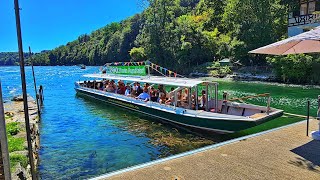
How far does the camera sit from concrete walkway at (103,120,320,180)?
20.4ft

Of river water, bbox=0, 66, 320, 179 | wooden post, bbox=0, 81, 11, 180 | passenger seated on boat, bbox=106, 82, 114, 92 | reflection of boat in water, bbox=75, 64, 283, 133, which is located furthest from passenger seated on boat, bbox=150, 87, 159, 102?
wooden post, bbox=0, 81, 11, 180

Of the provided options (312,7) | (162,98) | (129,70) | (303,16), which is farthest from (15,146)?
(303,16)

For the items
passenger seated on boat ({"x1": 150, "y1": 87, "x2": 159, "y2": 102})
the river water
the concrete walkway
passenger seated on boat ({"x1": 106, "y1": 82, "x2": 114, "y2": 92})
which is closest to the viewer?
the concrete walkway

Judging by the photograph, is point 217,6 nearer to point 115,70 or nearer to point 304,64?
point 304,64

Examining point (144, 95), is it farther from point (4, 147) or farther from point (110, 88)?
point (4, 147)

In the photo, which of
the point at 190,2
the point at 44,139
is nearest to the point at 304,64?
the point at 44,139

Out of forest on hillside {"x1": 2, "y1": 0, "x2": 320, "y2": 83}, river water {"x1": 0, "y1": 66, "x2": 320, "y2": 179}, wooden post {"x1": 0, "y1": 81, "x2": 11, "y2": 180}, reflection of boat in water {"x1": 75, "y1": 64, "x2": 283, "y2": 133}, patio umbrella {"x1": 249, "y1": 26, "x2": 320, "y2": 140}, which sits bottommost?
river water {"x1": 0, "y1": 66, "x2": 320, "y2": 179}

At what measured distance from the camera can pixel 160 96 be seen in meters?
18.2

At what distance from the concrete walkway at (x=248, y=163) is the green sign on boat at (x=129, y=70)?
13771mm

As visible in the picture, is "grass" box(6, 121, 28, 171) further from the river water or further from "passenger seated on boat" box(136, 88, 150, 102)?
"passenger seated on boat" box(136, 88, 150, 102)

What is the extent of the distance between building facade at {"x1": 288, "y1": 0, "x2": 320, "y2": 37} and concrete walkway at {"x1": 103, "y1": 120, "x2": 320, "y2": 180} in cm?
3538

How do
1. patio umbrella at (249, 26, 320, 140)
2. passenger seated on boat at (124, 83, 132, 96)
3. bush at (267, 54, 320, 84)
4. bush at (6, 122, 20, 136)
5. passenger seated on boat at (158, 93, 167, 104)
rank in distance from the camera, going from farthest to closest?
bush at (267, 54, 320, 84), passenger seated on boat at (124, 83, 132, 96), passenger seated on boat at (158, 93, 167, 104), bush at (6, 122, 20, 136), patio umbrella at (249, 26, 320, 140)

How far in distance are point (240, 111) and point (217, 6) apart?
63445 millimetres

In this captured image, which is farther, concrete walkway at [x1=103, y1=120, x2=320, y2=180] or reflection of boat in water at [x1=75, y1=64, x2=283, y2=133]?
reflection of boat in water at [x1=75, y1=64, x2=283, y2=133]
